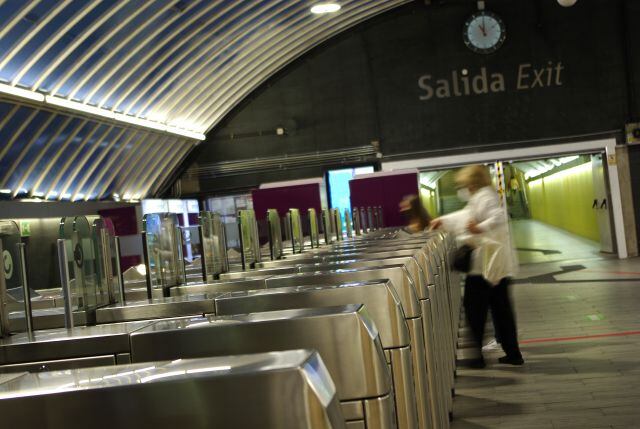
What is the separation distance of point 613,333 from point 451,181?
1606cm

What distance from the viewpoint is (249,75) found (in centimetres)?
2100

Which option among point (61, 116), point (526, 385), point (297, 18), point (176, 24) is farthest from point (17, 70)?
point (526, 385)

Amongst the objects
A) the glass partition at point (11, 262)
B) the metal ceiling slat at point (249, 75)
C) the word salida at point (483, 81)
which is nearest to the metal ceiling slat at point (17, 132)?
the metal ceiling slat at point (249, 75)

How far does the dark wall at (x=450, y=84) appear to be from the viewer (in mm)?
19750

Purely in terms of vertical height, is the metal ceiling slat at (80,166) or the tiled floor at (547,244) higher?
the metal ceiling slat at (80,166)

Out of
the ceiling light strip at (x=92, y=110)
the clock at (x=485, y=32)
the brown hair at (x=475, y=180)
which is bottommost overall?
the brown hair at (x=475, y=180)

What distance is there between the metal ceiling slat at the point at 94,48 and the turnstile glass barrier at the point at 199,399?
48.0ft

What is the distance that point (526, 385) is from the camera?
20.8 ft

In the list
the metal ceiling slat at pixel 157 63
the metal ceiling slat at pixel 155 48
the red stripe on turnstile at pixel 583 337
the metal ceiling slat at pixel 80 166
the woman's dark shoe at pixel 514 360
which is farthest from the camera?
the metal ceiling slat at pixel 80 166

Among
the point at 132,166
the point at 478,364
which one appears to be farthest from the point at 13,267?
the point at 132,166

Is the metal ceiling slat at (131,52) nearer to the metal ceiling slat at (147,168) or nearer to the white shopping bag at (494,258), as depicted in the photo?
the metal ceiling slat at (147,168)

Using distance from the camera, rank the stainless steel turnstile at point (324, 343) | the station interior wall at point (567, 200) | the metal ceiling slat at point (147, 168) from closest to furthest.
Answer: the stainless steel turnstile at point (324, 343)
the metal ceiling slat at point (147, 168)
the station interior wall at point (567, 200)

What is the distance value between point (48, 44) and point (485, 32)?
10.3 metres

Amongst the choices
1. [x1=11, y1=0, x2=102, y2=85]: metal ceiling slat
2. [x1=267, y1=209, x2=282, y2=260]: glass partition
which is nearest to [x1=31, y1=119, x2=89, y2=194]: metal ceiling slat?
[x1=11, y1=0, x2=102, y2=85]: metal ceiling slat
